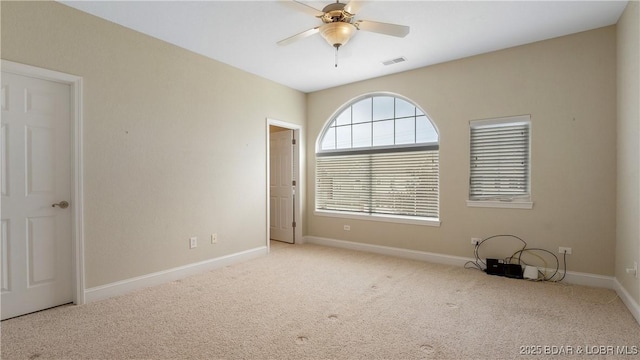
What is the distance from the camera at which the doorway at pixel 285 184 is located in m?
5.57

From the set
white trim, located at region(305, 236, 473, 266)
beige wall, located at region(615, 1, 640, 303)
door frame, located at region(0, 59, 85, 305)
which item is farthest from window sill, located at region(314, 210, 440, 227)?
A: door frame, located at region(0, 59, 85, 305)

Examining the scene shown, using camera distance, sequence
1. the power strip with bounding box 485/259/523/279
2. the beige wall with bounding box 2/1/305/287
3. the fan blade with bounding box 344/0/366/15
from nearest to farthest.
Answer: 1. the fan blade with bounding box 344/0/366/15
2. the beige wall with bounding box 2/1/305/287
3. the power strip with bounding box 485/259/523/279

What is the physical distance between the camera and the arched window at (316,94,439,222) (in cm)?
445

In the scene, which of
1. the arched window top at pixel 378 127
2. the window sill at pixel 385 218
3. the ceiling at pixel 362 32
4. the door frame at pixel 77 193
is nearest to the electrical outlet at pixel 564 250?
the window sill at pixel 385 218

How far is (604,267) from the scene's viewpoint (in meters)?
3.24

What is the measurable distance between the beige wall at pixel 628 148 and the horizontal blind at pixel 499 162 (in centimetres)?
84

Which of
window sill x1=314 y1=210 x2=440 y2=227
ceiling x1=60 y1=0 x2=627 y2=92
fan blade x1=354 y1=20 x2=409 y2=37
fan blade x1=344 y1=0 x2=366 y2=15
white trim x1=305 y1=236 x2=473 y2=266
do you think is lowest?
white trim x1=305 y1=236 x2=473 y2=266

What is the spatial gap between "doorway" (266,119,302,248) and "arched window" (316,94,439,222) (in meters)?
0.41

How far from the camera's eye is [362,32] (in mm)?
3312

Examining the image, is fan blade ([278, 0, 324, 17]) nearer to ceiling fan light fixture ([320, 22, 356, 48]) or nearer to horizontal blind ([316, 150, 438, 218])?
ceiling fan light fixture ([320, 22, 356, 48])

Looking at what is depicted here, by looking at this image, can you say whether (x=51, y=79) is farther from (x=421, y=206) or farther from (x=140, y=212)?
(x=421, y=206)

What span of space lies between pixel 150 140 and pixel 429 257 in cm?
387

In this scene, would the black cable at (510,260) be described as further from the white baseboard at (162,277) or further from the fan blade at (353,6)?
the fan blade at (353,6)

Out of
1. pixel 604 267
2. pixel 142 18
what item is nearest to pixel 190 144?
pixel 142 18
